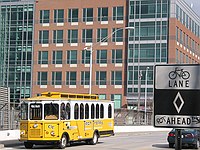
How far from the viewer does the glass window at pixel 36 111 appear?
26.8 metres

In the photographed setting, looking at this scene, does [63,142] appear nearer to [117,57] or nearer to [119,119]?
[119,119]

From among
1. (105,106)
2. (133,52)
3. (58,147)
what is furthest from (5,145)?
(133,52)

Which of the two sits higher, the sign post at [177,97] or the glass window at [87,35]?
the glass window at [87,35]

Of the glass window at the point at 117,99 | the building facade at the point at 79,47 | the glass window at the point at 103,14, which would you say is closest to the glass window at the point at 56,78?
the building facade at the point at 79,47

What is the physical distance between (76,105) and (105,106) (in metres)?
3.60

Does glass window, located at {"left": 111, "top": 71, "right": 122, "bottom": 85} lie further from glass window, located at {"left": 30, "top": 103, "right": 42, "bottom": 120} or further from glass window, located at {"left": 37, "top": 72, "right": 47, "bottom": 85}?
glass window, located at {"left": 30, "top": 103, "right": 42, "bottom": 120}

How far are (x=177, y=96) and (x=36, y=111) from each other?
2250 cm

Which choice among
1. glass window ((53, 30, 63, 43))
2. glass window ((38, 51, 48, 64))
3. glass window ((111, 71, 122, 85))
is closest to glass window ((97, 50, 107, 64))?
glass window ((111, 71, 122, 85))

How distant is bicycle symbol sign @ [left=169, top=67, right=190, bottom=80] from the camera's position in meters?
4.87

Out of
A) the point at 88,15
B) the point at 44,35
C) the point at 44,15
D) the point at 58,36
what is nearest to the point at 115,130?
the point at 88,15

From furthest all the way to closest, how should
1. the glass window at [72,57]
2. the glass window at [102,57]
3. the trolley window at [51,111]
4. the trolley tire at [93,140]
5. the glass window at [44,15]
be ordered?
the glass window at [44,15]
the glass window at [72,57]
the glass window at [102,57]
the trolley tire at [93,140]
the trolley window at [51,111]

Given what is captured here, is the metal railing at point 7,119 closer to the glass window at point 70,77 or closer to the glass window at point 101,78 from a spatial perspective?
the glass window at point 101,78

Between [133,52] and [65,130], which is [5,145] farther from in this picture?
Result: [133,52]

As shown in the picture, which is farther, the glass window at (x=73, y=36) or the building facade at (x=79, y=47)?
the glass window at (x=73, y=36)
